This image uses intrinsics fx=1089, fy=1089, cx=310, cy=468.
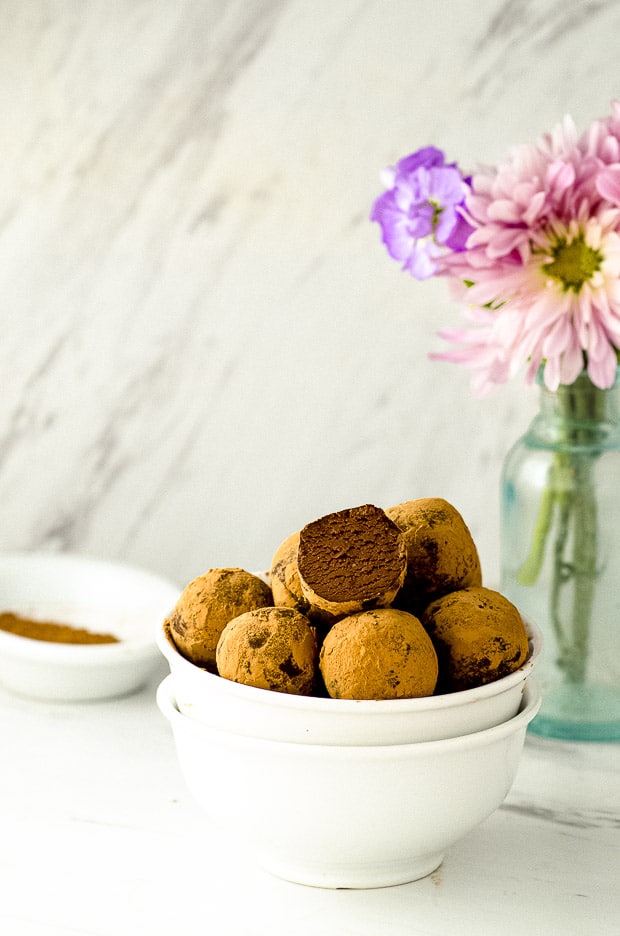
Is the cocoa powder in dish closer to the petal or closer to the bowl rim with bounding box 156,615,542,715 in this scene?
the bowl rim with bounding box 156,615,542,715

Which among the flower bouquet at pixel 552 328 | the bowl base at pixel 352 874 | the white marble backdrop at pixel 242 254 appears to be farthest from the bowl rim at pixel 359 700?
the white marble backdrop at pixel 242 254

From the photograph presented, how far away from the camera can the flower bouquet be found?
73 cm

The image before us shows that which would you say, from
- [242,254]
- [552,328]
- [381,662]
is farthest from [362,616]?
[242,254]

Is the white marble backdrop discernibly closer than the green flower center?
No

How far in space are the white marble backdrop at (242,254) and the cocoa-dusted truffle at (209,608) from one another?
1.70 ft

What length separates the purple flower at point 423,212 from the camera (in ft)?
2.54

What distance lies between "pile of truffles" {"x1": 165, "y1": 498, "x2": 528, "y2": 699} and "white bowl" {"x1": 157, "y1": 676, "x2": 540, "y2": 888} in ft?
0.11

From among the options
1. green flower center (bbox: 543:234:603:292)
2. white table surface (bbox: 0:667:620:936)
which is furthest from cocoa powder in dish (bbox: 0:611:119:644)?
green flower center (bbox: 543:234:603:292)

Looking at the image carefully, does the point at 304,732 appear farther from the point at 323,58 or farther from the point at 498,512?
the point at 323,58

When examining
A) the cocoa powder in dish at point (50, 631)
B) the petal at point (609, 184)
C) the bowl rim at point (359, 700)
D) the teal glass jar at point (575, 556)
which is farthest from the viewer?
the cocoa powder in dish at point (50, 631)

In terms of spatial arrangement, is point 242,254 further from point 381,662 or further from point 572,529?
point 381,662

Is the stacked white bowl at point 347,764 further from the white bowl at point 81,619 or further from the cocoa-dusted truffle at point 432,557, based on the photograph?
the white bowl at point 81,619

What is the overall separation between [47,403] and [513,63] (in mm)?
596

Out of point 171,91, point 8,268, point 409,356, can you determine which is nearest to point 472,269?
point 409,356
